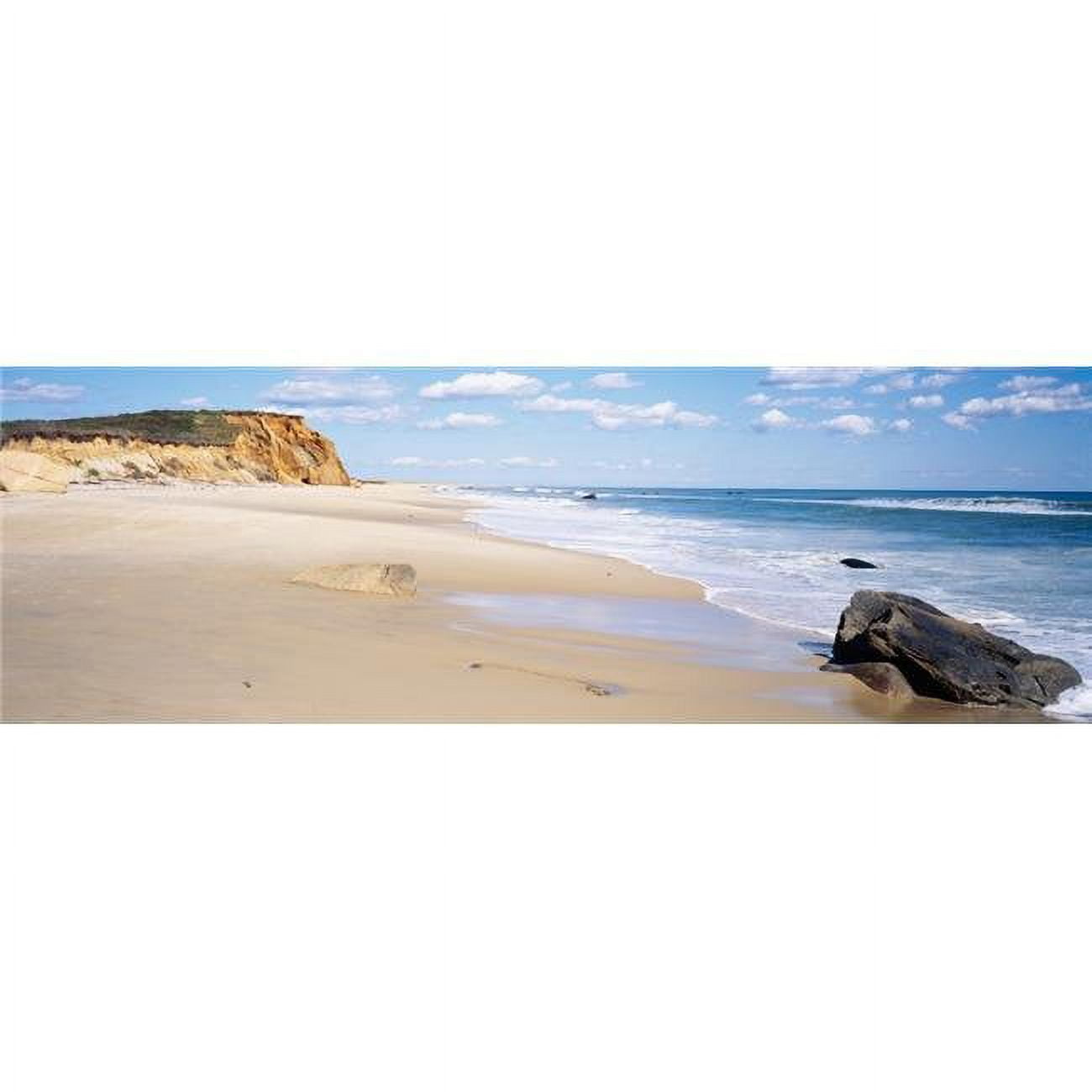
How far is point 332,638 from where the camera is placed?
5.82 meters

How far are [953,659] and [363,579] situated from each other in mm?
3698

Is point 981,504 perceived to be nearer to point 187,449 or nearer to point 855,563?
point 855,563

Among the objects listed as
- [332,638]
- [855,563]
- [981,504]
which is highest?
[981,504]

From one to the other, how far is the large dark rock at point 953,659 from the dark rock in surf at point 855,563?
2.79 m

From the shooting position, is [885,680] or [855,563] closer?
[885,680]

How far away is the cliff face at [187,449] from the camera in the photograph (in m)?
7.07

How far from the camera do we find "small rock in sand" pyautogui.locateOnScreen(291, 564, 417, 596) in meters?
6.94

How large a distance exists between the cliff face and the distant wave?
4.24 meters

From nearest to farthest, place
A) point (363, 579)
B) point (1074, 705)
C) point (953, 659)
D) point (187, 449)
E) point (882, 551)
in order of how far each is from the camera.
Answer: point (1074, 705)
point (953, 659)
point (363, 579)
point (187, 449)
point (882, 551)

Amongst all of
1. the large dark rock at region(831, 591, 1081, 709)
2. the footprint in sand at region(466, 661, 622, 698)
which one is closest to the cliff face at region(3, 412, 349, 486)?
the footprint in sand at region(466, 661, 622, 698)

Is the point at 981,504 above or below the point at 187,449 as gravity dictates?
below

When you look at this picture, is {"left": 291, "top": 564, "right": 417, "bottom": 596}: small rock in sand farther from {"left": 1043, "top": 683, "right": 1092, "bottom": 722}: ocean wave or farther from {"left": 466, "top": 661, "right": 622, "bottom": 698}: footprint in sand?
{"left": 1043, "top": 683, "right": 1092, "bottom": 722}: ocean wave

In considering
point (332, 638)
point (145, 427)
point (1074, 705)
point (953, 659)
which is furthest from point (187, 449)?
point (1074, 705)

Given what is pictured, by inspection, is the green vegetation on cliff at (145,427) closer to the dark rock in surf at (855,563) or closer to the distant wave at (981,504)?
the distant wave at (981,504)
